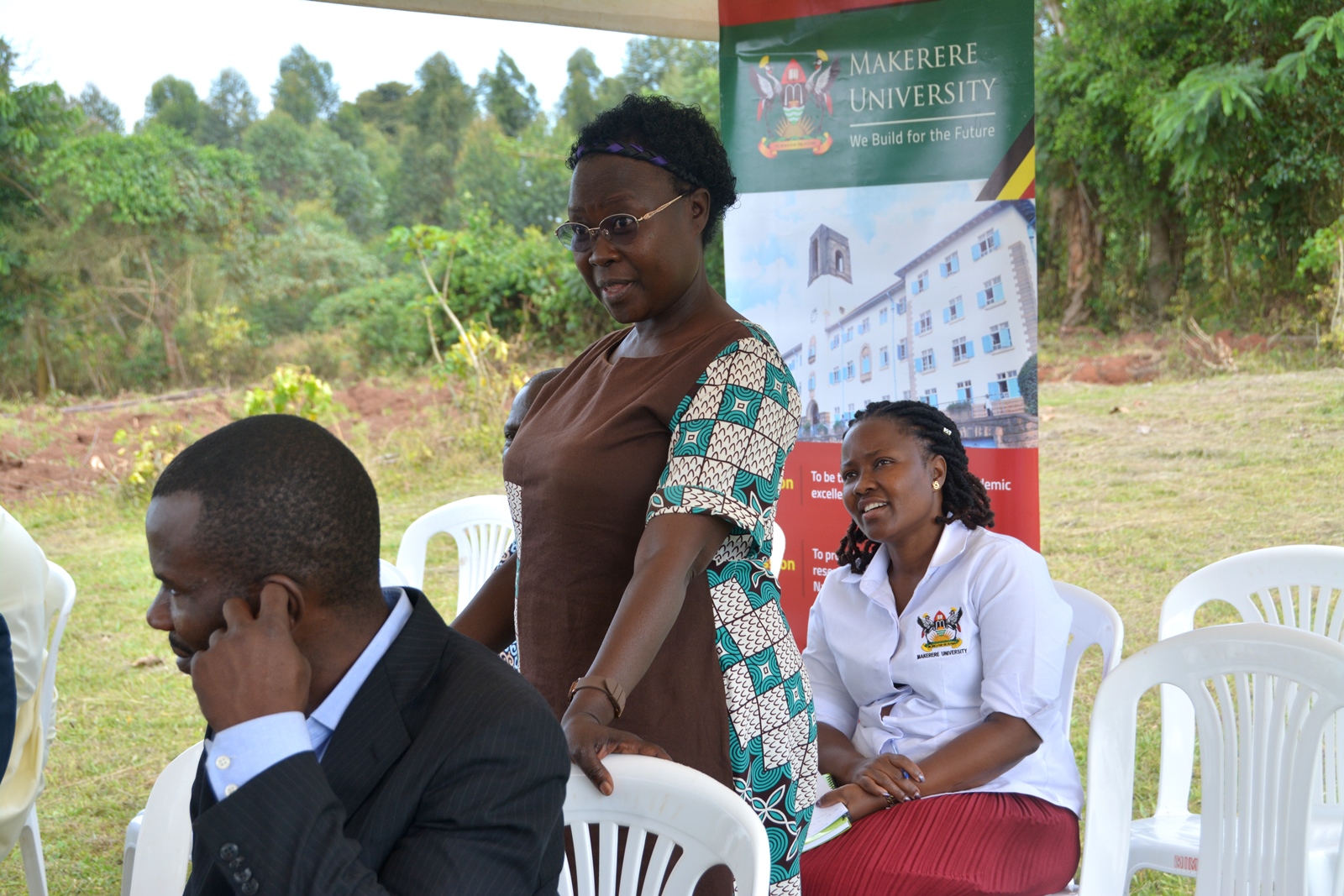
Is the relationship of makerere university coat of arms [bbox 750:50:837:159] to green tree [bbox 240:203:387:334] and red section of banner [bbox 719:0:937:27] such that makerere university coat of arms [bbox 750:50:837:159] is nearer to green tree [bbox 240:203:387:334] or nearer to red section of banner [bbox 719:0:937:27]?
red section of banner [bbox 719:0:937:27]

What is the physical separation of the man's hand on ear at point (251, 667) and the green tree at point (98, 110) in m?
8.41

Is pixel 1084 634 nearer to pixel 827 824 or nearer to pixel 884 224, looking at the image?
pixel 827 824

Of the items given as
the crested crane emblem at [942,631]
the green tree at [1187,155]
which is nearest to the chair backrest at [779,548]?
the crested crane emblem at [942,631]

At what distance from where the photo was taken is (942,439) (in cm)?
277

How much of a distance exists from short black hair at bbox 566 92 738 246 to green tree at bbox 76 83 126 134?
7738 mm

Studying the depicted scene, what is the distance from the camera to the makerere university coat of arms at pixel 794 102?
354 cm

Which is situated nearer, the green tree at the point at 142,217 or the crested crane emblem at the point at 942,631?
the crested crane emblem at the point at 942,631

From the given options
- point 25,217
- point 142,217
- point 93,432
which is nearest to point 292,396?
point 93,432

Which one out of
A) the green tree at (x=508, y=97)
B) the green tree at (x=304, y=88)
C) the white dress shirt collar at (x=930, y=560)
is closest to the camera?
the white dress shirt collar at (x=930, y=560)

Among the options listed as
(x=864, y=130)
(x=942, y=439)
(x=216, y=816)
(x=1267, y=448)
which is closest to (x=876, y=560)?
(x=942, y=439)

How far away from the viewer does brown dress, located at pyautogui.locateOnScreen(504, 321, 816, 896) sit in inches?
63.8

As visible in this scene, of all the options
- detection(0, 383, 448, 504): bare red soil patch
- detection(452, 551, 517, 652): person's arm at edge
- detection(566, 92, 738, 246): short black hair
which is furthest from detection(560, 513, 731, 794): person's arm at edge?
detection(0, 383, 448, 504): bare red soil patch

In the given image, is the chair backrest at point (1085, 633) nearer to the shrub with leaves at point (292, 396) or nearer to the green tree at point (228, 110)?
the shrub with leaves at point (292, 396)

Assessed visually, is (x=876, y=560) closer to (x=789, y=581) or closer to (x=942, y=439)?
(x=942, y=439)
